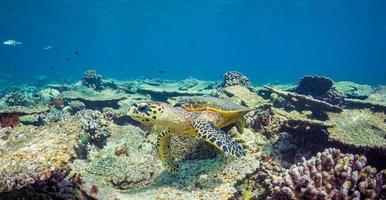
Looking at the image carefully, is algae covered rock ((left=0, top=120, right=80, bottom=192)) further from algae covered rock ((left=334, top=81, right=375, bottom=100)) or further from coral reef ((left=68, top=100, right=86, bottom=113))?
algae covered rock ((left=334, top=81, right=375, bottom=100))

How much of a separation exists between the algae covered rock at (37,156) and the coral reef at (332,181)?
323 cm

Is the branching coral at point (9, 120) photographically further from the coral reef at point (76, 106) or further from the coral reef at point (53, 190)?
the coral reef at point (53, 190)

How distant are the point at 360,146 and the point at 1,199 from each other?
5798 mm

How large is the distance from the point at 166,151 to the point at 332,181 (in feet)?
11.7

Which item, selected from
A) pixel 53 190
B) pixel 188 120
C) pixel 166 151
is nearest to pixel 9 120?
pixel 166 151

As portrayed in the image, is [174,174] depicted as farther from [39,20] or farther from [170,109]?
[39,20]

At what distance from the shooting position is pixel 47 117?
12109 mm

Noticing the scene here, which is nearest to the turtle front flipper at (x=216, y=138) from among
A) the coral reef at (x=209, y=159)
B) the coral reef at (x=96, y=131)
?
the coral reef at (x=209, y=159)

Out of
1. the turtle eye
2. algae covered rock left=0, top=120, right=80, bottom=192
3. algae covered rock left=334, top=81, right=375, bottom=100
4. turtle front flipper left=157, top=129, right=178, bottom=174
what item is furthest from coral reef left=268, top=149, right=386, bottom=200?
algae covered rock left=334, top=81, right=375, bottom=100

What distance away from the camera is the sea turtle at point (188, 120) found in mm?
6277

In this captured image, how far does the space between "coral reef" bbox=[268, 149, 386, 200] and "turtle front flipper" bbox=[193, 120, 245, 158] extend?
1210mm

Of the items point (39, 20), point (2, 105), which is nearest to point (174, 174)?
point (2, 105)

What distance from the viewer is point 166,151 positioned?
724cm

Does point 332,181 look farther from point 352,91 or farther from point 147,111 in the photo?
point 352,91
